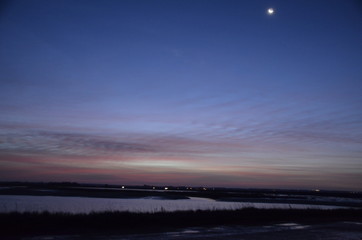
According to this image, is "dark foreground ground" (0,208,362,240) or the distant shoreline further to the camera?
the distant shoreline

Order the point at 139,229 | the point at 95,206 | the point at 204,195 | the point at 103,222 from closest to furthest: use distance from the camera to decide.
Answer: the point at 139,229 → the point at 103,222 → the point at 95,206 → the point at 204,195

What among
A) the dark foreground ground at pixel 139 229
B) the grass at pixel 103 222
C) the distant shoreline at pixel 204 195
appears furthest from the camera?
the distant shoreline at pixel 204 195

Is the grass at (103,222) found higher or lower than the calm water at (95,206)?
higher

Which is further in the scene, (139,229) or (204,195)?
(204,195)

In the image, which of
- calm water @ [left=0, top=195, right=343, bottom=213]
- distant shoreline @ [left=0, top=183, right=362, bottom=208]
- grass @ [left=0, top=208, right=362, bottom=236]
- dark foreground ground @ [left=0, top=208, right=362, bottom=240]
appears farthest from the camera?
distant shoreline @ [left=0, top=183, right=362, bottom=208]

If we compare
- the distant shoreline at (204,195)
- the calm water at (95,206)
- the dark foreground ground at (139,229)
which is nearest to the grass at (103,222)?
the dark foreground ground at (139,229)

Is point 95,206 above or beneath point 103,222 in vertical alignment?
beneath

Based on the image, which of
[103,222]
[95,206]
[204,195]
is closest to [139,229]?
[103,222]

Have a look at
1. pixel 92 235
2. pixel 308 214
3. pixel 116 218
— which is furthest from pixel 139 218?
pixel 308 214

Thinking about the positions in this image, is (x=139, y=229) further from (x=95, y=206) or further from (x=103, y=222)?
(x=95, y=206)

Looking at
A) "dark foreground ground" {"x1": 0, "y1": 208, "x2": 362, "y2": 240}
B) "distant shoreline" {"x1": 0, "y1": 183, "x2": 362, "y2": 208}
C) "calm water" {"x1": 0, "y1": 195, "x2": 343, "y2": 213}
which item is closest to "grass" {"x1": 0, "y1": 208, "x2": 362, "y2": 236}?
"dark foreground ground" {"x1": 0, "y1": 208, "x2": 362, "y2": 240}

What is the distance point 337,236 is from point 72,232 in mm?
12970

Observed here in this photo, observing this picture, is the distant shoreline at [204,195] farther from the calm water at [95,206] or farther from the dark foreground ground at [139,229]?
the dark foreground ground at [139,229]

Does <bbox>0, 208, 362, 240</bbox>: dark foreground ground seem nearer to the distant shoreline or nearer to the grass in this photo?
the grass
